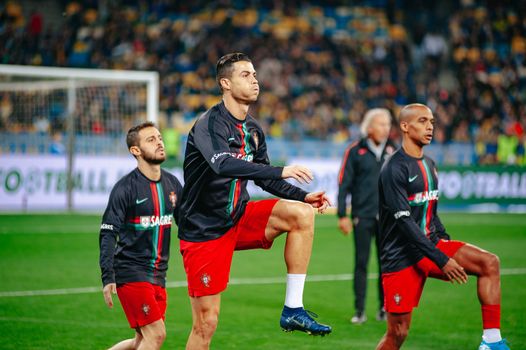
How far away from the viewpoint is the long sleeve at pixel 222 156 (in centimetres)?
A: 598

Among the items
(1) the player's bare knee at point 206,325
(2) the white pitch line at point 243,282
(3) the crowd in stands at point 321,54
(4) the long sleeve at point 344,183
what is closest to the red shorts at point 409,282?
(1) the player's bare knee at point 206,325

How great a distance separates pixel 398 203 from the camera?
7.06 meters

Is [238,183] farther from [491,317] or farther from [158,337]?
[491,317]

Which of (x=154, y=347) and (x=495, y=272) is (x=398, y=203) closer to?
(x=495, y=272)

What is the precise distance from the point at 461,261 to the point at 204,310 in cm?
215

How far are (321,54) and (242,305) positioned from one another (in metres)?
22.7

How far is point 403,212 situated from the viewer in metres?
7.01

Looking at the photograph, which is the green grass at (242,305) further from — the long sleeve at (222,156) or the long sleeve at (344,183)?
the long sleeve at (222,156)

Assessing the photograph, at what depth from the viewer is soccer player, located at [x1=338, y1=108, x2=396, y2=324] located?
33.8 ft

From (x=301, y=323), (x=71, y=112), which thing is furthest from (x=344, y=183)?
(x=71, y=112)

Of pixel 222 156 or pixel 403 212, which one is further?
pixel 403 212

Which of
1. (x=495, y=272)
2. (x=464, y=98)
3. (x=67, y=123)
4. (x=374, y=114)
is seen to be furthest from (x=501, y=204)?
(x=495, y=272)

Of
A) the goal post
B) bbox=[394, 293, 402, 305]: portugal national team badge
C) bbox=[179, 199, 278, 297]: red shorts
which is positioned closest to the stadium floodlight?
the goal post

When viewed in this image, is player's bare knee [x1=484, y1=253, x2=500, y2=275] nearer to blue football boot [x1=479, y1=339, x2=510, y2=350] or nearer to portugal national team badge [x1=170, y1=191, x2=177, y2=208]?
blue football boot [x1=479, y1=339, x2=510, y2=350]
